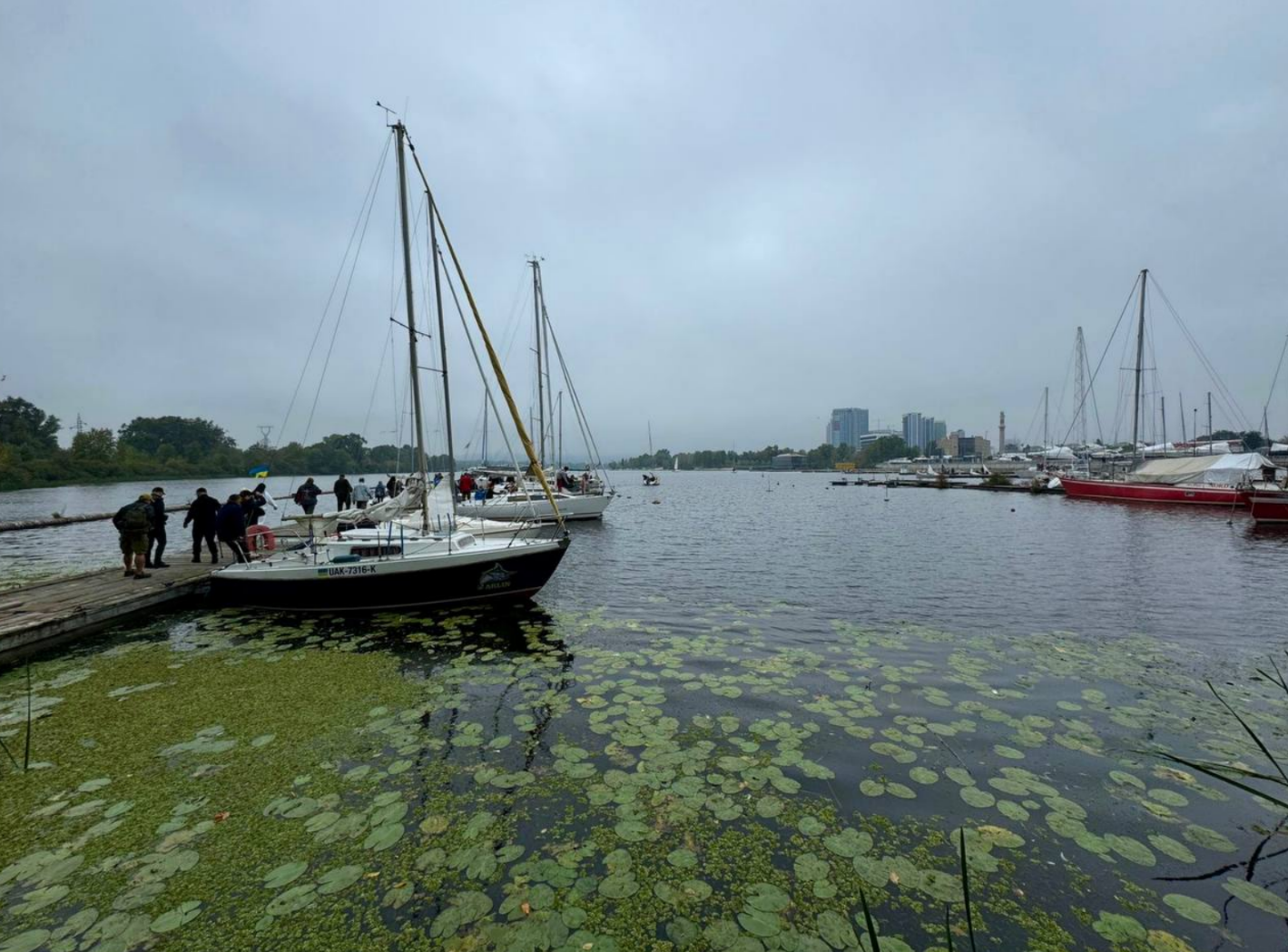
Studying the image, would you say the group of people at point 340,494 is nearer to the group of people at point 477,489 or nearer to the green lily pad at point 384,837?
the group of people at point 477,489

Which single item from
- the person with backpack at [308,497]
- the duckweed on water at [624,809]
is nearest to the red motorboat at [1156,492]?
the duckweed on water at [624,809]

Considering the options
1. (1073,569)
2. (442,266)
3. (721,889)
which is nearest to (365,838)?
(721,889)

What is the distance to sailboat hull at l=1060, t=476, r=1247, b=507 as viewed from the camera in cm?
3922

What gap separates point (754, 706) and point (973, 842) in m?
3.34

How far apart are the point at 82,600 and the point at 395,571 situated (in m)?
6.39

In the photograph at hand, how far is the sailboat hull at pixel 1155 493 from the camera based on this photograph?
39.2m

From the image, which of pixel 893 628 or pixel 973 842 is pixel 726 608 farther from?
pixel 973 842

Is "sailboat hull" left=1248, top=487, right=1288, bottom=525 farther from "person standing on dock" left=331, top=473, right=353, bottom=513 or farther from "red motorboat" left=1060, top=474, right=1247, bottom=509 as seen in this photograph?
"person standing on dock" left=331, top=473, right=353, bottom=513

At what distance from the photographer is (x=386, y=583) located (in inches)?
490

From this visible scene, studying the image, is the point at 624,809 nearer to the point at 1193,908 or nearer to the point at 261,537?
the point at 1193,908

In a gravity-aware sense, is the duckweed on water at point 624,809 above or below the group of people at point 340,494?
below

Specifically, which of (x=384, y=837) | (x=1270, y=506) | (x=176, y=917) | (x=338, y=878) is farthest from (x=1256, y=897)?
(x=1270, y=506)

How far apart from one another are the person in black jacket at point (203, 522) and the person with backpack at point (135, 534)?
1580 millimetres

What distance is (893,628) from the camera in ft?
40.4
